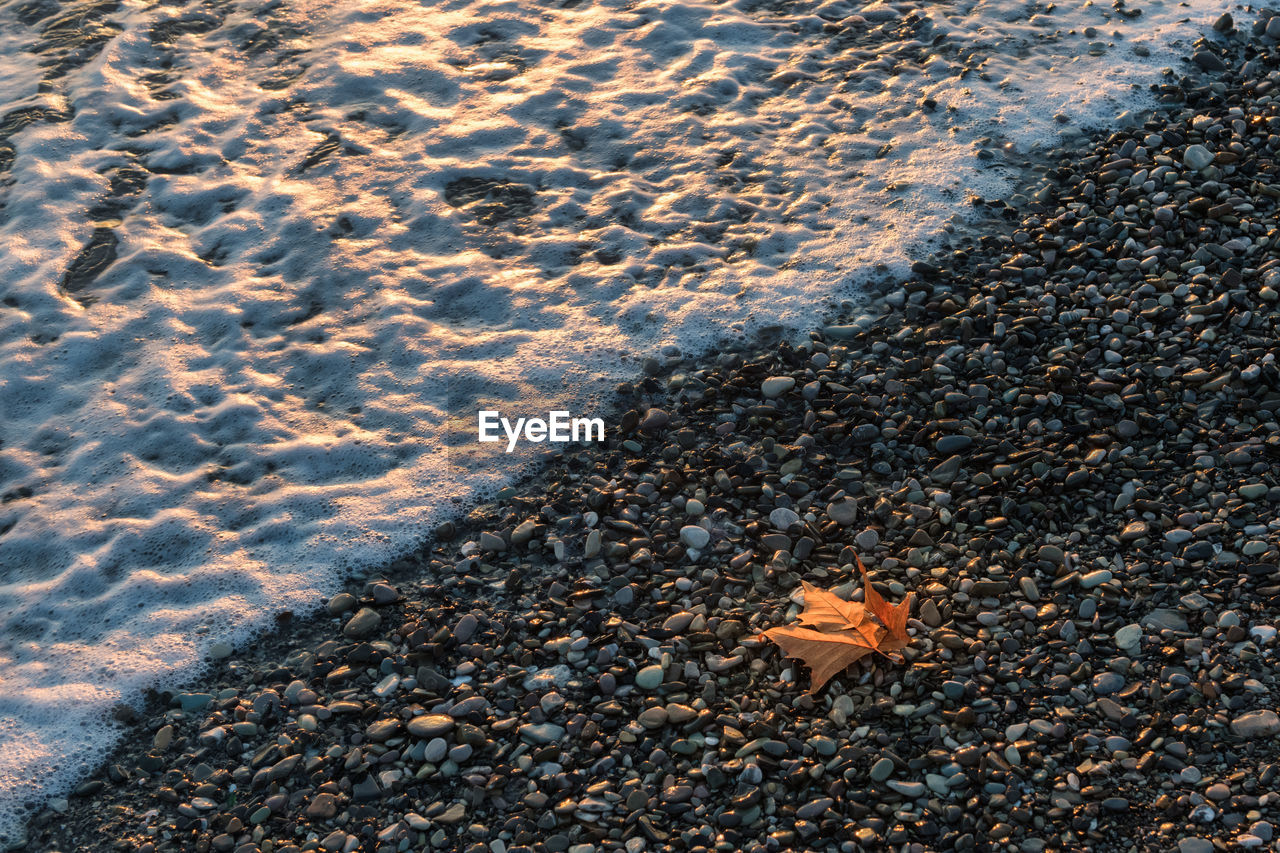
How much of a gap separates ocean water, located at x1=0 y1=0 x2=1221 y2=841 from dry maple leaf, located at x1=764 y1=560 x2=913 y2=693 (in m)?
1.49

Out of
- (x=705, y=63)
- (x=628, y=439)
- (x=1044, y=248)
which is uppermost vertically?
(x=705, y=63)

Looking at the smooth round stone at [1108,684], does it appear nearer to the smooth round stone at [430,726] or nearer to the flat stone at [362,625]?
the smooth round stone at [430,726]

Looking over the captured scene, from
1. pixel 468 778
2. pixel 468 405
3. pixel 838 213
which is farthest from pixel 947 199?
pixel 468 778

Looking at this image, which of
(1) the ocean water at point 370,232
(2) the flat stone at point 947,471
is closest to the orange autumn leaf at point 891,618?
(2) the flat stone at point 947,471

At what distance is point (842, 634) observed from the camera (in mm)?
3324

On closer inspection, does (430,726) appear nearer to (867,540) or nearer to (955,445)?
(867,540)

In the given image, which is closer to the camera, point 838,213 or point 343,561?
point 343,561

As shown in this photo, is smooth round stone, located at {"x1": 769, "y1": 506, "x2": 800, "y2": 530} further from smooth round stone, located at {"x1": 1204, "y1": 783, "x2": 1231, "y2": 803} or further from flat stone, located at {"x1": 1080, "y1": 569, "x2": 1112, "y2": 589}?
smooth round stone, located at {"x1": 1204, "y1": 783, "x2": 1231, "y2": 803}

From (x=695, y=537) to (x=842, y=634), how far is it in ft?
2.38

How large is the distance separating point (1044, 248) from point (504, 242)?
274 centimetres

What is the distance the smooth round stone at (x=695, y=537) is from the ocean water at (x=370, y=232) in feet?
2.82

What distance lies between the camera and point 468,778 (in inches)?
125

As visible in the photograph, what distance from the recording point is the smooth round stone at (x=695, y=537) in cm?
379

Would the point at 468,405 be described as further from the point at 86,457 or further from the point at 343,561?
the point at 86,457
